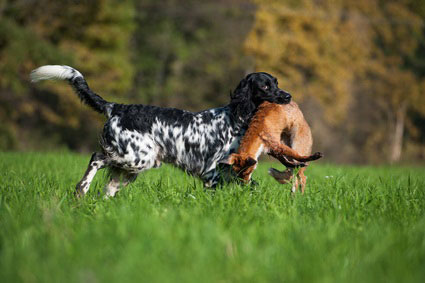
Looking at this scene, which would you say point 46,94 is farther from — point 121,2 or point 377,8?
point 377,8

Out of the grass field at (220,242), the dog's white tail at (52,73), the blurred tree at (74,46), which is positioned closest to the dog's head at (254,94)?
the grass field at (220,242)

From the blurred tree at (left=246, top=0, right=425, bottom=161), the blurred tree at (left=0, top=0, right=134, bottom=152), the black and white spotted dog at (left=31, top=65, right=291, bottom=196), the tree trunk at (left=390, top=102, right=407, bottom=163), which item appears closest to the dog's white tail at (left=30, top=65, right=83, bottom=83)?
the black and white spotted dog at (left=31, top=65, right=291, bottom=196)

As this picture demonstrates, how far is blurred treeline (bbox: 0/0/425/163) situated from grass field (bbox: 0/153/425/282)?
754 inches

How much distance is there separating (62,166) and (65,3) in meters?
19.1

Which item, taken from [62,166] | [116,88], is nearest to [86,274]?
[62,166]

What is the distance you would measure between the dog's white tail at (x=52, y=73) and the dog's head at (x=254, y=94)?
1910mm

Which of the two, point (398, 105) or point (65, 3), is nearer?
point (65, 3)

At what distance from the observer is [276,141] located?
450 cm

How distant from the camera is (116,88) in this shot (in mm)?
26203

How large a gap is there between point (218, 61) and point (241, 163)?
98.0 ft

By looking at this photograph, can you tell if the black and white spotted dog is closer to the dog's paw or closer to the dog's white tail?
the dog's white tail

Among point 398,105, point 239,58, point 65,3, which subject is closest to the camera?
point 65,3

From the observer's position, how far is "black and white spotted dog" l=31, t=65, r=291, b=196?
5.41m

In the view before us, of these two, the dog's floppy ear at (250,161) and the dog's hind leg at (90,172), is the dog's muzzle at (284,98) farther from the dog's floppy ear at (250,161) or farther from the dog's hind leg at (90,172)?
the dog's hind leg at (90,172)
